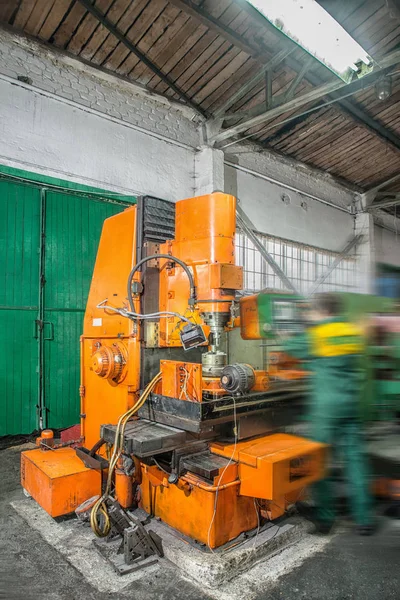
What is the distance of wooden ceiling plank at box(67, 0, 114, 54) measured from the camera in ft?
15.7

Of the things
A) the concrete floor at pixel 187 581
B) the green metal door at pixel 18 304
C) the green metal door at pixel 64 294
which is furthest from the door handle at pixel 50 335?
the concrete floor at pixel 187 581

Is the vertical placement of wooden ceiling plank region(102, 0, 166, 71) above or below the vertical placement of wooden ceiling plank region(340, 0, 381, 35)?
below

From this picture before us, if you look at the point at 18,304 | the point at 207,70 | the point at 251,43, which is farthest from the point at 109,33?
the point at 18,304

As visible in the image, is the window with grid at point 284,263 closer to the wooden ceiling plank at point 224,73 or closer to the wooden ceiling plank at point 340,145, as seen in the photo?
the wooden ceiling plank at point 340,145

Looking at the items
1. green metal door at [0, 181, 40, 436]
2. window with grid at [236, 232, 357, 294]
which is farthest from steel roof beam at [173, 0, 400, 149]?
green metal door at [0, 181, 40, 436]

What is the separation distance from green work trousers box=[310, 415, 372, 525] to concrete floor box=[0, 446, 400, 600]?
109 cm

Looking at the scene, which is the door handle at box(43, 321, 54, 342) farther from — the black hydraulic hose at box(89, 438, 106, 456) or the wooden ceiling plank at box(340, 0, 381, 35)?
the wooden ceiling plank at box(340, 0, 381, 35)

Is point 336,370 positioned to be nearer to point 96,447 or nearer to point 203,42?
point 96,447

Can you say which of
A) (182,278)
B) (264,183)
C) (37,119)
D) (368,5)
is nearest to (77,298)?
(37,119)

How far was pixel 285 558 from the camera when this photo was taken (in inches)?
105

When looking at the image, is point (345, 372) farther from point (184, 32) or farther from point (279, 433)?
point (184, 32)

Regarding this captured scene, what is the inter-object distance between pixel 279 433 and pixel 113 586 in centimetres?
148

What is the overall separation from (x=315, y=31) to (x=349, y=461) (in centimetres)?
292

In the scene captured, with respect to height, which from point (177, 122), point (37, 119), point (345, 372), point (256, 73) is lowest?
point (345, 372)
